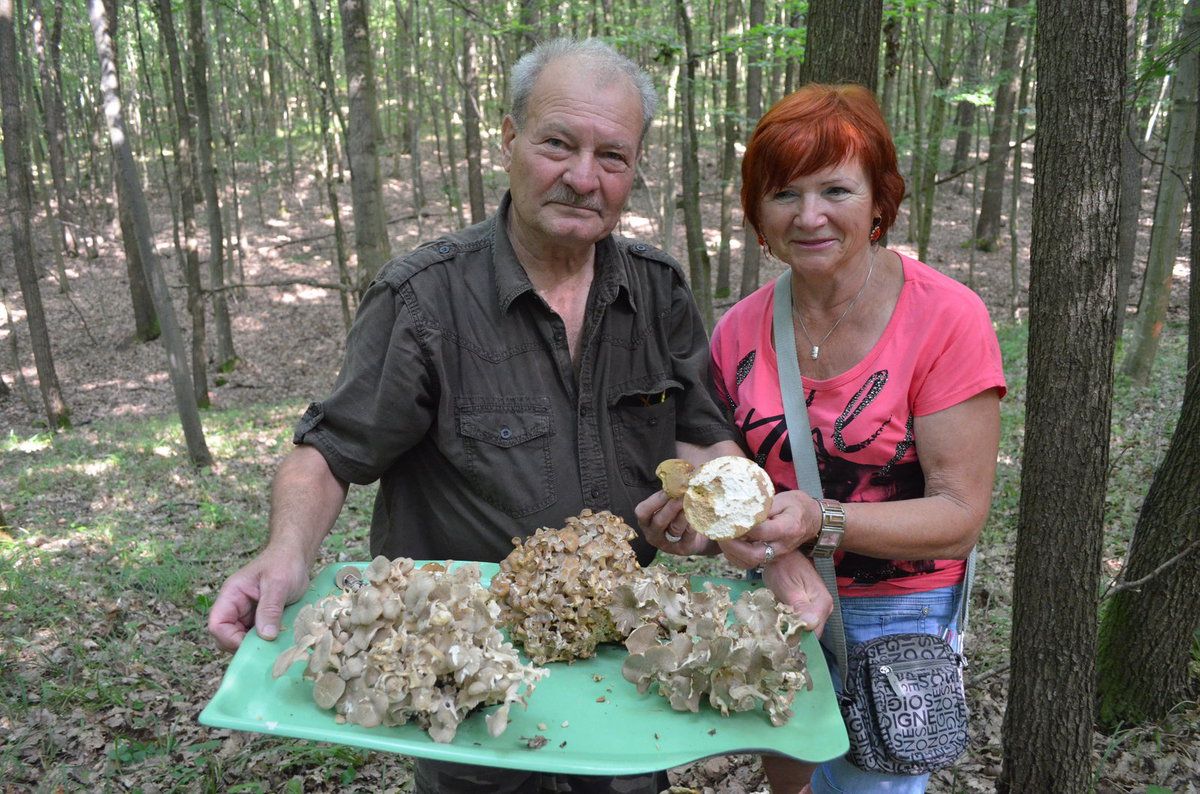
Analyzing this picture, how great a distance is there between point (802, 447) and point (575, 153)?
1.09 meters

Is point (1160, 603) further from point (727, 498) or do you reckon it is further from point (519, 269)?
point (519, 269)

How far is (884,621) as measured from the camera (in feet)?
7.82

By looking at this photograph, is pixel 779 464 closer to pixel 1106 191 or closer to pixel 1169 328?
pixel 1106 191

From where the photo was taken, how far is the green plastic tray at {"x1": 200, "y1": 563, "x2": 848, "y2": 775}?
163cm

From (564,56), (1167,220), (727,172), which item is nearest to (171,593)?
(564,56)

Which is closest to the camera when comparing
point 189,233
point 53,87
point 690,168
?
point 690,168

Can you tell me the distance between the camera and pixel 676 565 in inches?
227

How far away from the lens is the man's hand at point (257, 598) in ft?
6.31

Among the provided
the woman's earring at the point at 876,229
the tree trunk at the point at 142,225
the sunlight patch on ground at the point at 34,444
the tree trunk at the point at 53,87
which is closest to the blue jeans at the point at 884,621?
the woman's earring at the point at 876,229

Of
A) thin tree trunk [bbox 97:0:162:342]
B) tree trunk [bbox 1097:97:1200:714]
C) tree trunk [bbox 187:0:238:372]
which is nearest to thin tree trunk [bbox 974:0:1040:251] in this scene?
tree trunk [bbox 1097:97:1200:714]

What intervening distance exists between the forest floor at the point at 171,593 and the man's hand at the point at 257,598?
1.97 metres

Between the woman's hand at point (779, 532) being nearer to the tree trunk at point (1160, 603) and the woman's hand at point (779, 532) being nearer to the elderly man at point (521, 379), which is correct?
the elderly man at point (521, 379)

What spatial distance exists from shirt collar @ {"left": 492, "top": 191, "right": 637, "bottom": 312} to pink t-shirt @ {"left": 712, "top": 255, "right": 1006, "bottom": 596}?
0.55 meters

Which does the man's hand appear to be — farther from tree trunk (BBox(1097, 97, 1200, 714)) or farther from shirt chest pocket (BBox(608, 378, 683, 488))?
tree trunk (BBox(1097, 97, 1200, 714))
